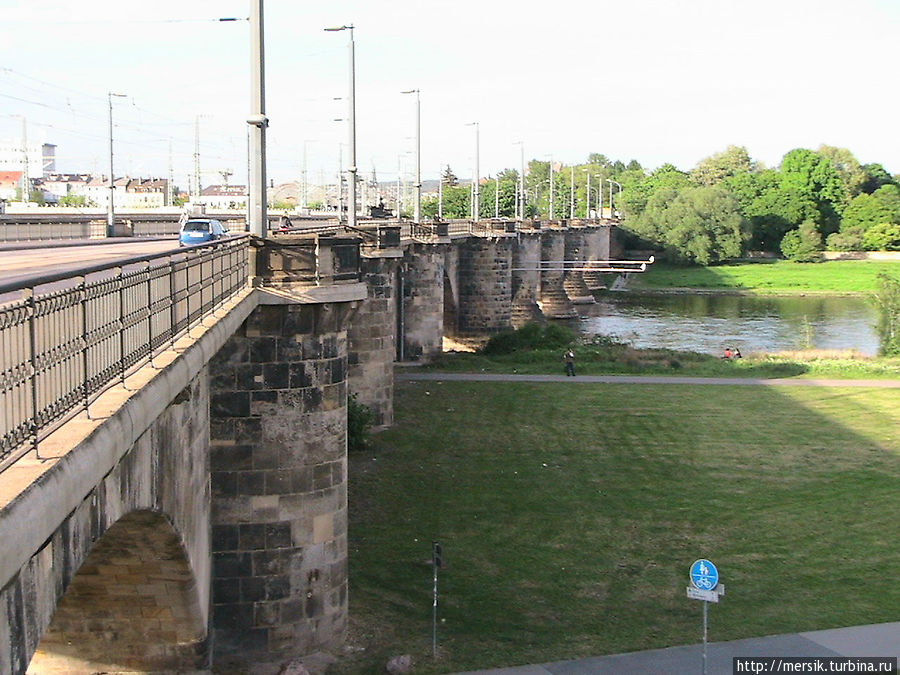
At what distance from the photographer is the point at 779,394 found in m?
39.8

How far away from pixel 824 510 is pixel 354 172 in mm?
14026

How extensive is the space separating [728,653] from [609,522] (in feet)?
23.9

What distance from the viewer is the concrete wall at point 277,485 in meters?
14.9

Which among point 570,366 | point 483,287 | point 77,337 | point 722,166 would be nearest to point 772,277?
point 483,287

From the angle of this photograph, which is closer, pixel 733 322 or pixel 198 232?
pixel 198 232

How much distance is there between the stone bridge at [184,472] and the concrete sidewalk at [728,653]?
2.98 meters

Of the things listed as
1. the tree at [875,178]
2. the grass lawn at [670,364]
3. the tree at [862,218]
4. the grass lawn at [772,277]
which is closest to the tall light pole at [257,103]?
the grass lawn at [670,364]

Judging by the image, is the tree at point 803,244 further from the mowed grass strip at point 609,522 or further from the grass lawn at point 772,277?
the mowed grass strip at point 609,522

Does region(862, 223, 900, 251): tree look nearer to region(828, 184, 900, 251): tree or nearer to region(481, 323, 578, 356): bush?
region(828, 184, 900, 251): tree

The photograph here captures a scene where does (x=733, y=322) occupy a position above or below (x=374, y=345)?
below

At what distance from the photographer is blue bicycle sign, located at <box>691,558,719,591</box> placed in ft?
45.9

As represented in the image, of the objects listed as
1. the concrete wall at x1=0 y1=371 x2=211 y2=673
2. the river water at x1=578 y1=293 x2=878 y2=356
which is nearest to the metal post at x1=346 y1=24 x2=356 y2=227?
the concrete wall at x1=0 y1=371 x2=211 y2=673

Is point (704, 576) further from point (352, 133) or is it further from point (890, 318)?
point (890, 318)

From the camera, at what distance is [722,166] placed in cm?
17838
